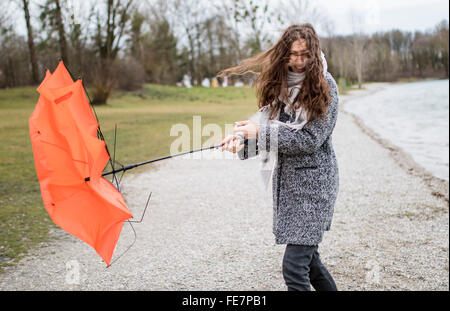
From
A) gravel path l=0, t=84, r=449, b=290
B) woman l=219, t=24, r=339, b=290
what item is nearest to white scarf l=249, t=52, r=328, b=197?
woman l=219, t=24, r=339, b=290

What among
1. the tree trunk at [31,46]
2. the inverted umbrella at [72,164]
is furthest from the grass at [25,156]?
the inverted umbrella at [72,164]

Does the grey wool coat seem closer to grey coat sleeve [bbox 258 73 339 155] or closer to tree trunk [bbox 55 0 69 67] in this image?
grey coat sleeve [bbox 258 73 339 155]

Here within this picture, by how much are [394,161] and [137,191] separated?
243 inches

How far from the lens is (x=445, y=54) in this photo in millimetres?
88562

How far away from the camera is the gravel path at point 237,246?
3543 mm

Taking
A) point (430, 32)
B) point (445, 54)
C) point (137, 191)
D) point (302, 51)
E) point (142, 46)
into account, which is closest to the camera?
point (302, 51)

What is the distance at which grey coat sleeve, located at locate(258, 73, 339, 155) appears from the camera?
84.5 inches

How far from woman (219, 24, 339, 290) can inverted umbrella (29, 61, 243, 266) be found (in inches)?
23.2

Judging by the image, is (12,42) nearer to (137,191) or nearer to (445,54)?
(137,191)

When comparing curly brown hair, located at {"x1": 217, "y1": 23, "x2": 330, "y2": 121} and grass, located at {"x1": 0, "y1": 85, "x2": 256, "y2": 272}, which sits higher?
curly brown hair, located at {"x1": 217, "y1": 23, "x2": 330, "y2": 121}

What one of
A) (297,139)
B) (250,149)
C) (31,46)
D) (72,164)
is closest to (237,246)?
(250,149)

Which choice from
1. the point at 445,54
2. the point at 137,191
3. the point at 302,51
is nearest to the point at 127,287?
the point at 302,51

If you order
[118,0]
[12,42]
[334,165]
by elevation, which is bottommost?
[334,165]

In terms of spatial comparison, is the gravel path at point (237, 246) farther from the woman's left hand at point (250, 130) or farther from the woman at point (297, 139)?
the woman's left hand at point (250, 130)
